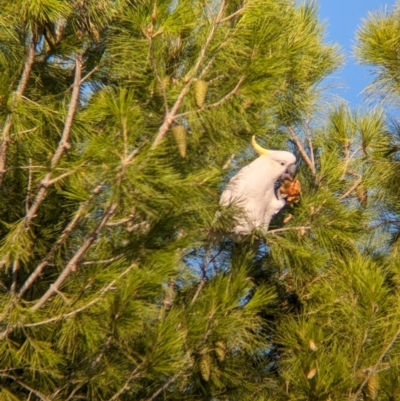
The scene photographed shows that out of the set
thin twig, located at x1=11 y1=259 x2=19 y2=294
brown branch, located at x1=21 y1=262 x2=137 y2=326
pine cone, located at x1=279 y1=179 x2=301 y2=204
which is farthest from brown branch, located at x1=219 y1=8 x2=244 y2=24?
thin twig, located at x1=11 y1=259 x2=19 y2=294

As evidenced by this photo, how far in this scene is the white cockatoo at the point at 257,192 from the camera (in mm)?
2998

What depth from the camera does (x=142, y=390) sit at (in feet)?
9.71

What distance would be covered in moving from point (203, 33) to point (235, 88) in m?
0.27

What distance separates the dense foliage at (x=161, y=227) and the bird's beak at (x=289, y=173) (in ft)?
0.46

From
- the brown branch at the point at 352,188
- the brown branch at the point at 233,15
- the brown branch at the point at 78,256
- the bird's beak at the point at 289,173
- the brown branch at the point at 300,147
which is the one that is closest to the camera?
the brown branch at the point at 78,256

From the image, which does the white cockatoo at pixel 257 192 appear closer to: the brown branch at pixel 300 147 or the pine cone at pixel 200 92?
the pine cone at pixel 200 92

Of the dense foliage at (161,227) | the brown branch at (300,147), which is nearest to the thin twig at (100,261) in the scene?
the dense foliage at (161,227)

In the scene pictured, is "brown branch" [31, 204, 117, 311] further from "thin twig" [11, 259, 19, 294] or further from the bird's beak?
the bird's beak

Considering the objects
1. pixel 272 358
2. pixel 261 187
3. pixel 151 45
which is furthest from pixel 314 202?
pixel 151 45

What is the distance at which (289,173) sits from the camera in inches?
123

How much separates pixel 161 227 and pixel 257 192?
1.29 ft

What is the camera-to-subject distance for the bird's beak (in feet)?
10.2

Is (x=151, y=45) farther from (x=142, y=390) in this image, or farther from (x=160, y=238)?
(x=142, y=390)

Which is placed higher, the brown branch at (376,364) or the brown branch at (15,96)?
the brown branch at (15,96)
